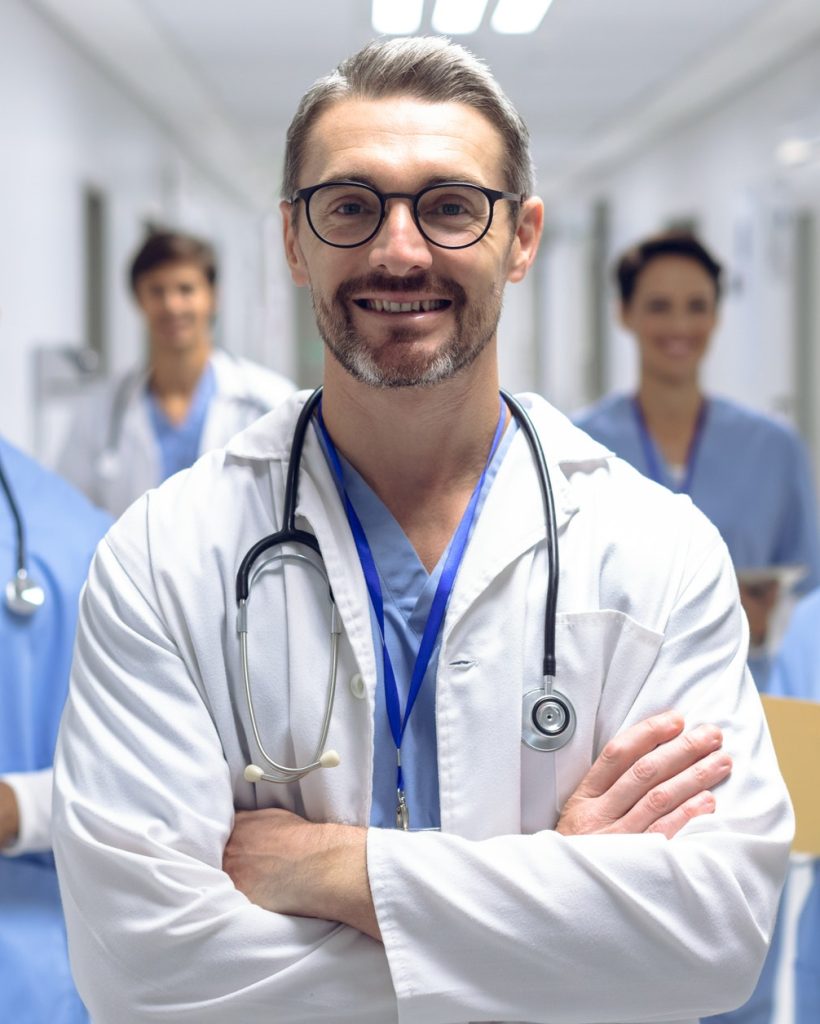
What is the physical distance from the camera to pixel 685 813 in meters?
1.04

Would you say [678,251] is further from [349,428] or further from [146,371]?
[349,428]

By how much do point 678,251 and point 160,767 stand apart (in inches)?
77.2

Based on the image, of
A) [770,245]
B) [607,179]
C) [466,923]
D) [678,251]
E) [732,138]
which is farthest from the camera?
[607,179]

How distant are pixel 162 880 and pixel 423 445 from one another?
1.42 ft

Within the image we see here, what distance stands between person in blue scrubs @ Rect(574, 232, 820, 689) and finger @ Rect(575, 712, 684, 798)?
4.69 ft

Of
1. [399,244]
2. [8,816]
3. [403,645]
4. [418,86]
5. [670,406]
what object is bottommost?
[8,816]

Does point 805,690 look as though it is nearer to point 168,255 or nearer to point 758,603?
point 758,603

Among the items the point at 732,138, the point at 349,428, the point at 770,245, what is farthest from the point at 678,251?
the point at 732,138

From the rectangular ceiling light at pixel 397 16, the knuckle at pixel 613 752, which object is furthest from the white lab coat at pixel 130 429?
the knuckle at pixel 613 752

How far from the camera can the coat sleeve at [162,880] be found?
0.99 metres

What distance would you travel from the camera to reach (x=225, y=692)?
1.09 m

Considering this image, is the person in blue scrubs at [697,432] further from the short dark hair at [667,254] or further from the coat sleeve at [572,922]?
the coat sleeve at [572,922]

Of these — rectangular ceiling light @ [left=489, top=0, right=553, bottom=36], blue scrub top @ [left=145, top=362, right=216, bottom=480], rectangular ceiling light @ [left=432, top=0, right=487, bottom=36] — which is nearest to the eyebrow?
blue scrub top @ [left=145, top=362, right=216, bottom=480]

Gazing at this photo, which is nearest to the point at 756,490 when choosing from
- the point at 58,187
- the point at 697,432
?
the point at 697,432
